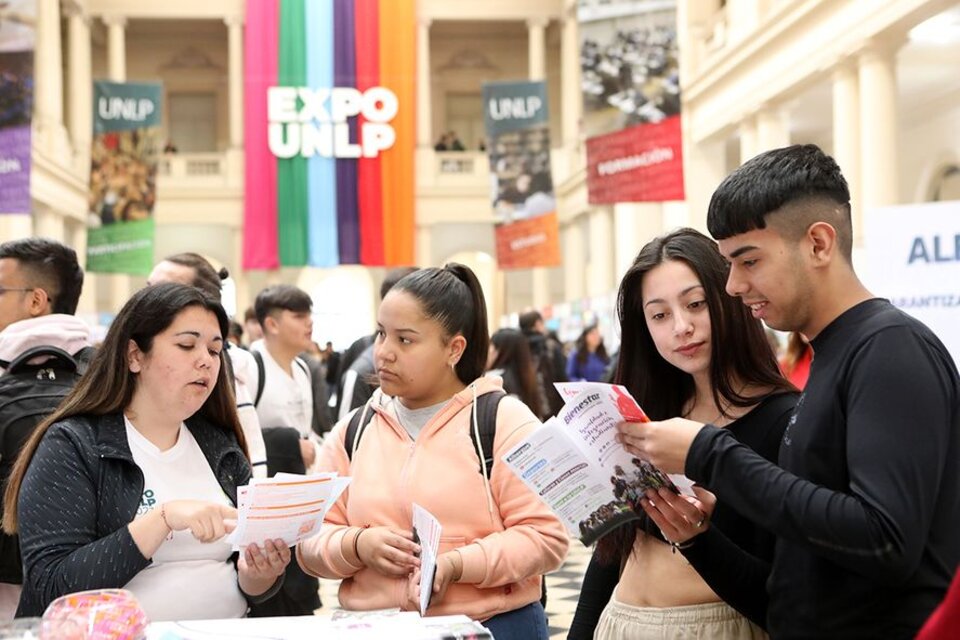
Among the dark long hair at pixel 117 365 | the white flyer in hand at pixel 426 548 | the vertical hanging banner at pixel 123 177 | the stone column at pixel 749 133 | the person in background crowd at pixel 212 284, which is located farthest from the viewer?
the vertical hanging banner at pixel 123 177

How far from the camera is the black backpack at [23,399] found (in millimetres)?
3125

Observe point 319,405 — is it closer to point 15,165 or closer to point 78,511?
point 78,511

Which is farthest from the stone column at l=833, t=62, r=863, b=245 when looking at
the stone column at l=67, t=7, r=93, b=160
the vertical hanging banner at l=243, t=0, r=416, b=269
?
the stone column at l=67, t=7, r=93, b=160

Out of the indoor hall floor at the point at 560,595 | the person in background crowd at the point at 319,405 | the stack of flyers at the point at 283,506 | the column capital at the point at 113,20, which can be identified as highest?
the column capital at the point at 113,20

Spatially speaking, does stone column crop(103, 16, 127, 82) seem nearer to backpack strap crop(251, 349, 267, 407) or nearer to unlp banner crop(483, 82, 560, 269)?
unlp banner crop(483, 82, 560, 269)

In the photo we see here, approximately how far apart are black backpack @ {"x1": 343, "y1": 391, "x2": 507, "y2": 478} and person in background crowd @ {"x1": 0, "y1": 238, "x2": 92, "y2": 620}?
3.28 ft

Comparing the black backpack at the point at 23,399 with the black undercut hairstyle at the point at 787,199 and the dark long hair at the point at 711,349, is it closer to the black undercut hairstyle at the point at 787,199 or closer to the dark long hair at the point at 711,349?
the dark long hair at the point at 711,349

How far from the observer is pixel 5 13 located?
9.81 metres

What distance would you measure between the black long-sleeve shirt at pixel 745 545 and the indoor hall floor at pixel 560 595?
12.2 feet

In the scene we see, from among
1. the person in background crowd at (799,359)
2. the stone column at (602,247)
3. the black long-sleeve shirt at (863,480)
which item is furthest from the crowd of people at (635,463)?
the stone column at (602,247)

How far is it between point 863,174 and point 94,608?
12.2m

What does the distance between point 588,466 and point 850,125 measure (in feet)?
40.0

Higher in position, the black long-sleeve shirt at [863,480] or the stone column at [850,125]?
the stone column at [850,125]

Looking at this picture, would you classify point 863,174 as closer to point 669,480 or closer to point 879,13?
point 879,13
